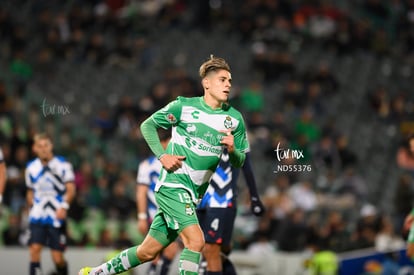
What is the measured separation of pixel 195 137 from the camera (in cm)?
1047

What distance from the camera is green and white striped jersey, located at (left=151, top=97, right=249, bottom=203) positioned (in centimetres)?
1045

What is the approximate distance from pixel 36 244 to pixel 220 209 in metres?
2.99

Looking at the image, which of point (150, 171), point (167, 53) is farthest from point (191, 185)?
point (167, 53)

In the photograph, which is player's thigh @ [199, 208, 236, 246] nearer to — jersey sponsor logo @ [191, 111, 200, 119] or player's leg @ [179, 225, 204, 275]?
player's leg @ [179, 225, 204, 275]

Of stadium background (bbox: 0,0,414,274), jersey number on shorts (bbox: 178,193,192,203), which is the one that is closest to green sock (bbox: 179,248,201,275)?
jersey number on shorts (bbox: 178,193,192,203)

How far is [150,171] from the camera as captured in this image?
1432 centimetres

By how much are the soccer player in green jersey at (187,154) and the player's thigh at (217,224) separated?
1.76 metres

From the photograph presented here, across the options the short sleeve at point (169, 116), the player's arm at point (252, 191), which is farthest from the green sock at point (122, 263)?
the player's arm at point (252, 191)

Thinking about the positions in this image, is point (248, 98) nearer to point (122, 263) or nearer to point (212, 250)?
point (212, 250)

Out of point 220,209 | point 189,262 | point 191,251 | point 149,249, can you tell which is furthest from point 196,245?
point 220,209

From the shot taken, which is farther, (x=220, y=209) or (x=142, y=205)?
(x=142, y=205)

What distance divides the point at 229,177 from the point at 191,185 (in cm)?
210

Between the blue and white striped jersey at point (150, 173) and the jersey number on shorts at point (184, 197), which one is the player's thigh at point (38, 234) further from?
the jersey number on shorts at point (184, 197)

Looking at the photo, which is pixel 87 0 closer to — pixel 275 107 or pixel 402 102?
pixel 275 107
